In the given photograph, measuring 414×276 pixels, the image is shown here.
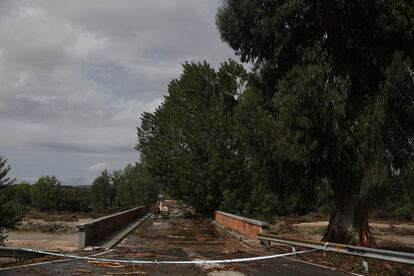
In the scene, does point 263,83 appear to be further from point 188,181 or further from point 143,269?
point 188,181

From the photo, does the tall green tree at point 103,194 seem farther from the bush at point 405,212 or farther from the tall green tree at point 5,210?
the tall green tree at point 5,210

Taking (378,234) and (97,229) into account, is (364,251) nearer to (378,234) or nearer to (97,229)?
(97,229)

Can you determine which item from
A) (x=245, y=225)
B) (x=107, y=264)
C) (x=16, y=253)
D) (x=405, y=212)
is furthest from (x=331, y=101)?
(x=405, y=212)

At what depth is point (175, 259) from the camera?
15.3 meters

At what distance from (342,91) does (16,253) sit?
10778 mm

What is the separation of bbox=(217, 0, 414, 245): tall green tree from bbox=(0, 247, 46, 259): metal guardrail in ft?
26.4

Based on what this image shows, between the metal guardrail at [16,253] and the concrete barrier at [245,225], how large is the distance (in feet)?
28.8

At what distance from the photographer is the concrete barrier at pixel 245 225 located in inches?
829

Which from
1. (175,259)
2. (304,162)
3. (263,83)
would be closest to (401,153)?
(304,162)

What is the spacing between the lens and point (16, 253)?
14820 mm

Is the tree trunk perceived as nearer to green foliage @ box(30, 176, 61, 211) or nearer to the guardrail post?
the guardrail post

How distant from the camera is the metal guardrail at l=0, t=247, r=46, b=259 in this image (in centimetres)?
1459

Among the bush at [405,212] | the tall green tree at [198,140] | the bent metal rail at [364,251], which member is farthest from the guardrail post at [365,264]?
the bush at [405,212]

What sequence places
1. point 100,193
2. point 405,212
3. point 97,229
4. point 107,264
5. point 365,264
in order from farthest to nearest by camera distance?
point 100,193, point 405,212, point 97,229, point 107,264, point 365,264
